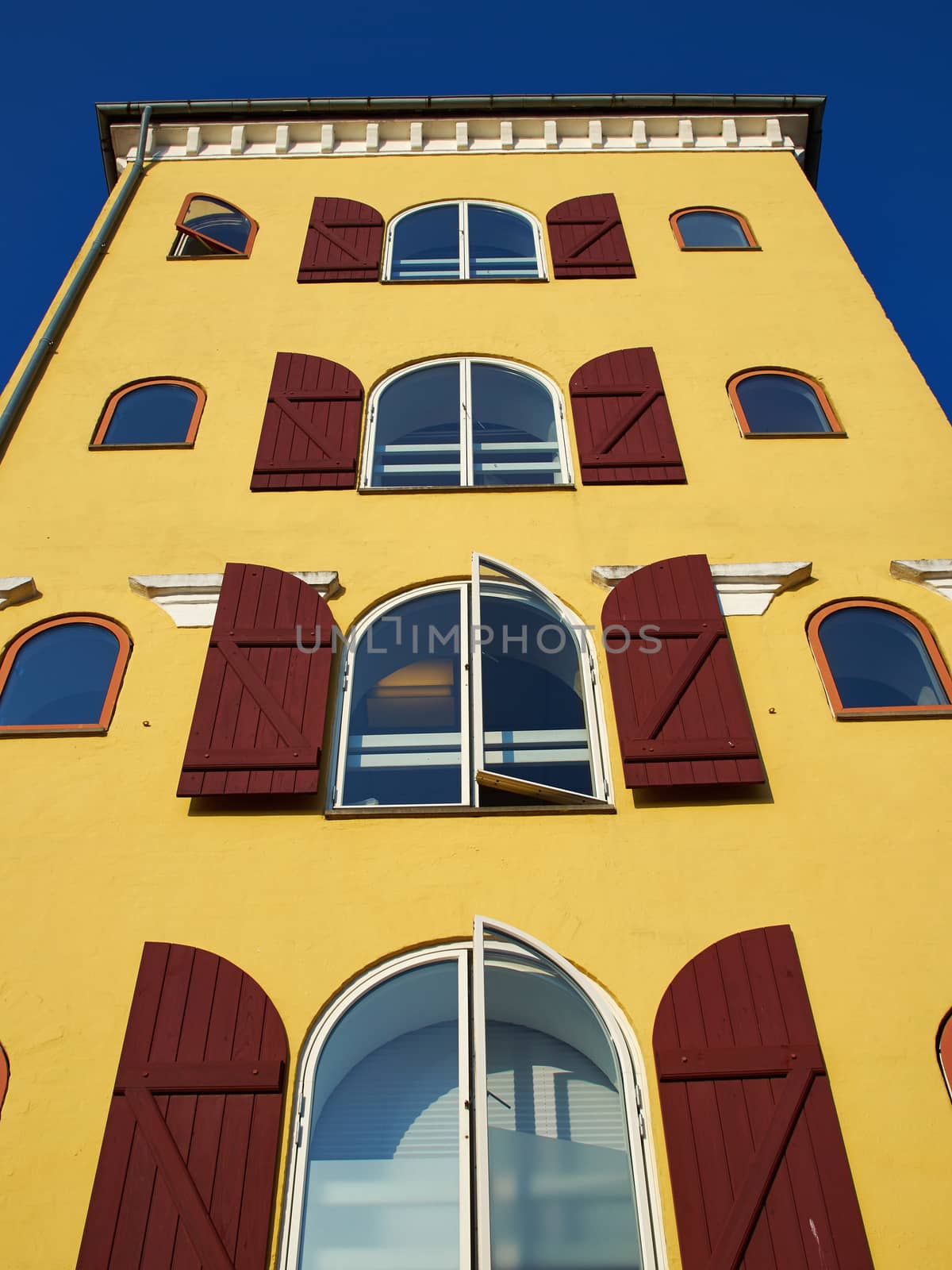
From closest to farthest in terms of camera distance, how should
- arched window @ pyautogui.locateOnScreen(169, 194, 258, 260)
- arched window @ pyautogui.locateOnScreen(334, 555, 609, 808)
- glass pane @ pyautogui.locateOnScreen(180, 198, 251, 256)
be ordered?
arched window @ pyautogui.locateOnScreen(334, 555, 609, 808) → arched window @ pyautogui.locateOnScreen(169, 194, 258, 260) → glass pane @ pyautogui.locateOnScreen(180, 198, 251, 256)

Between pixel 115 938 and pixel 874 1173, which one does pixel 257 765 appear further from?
pixel 874 1173

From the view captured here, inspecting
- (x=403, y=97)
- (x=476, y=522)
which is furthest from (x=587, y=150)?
(x=476, y=522)

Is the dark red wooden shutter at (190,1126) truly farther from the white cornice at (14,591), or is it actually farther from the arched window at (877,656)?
the arched window at (877,656)

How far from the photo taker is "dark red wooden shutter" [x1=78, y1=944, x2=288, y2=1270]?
5.06 metres

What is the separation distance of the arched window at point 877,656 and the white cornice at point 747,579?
317 mm

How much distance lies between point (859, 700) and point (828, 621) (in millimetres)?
747

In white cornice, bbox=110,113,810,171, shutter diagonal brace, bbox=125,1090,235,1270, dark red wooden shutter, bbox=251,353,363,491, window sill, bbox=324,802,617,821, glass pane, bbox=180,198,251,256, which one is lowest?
shutter diagonal brace, bbox=125,1090,235,1270

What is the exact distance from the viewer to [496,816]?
684 cm

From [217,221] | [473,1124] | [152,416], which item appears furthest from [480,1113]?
[217,221]

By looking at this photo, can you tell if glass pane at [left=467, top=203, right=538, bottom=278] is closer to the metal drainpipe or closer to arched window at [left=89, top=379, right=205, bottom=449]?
arched window at [left=89, top=379, right=205, bottom=449]

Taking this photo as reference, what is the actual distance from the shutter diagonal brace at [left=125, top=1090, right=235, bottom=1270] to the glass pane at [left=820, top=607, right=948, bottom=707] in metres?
4.86

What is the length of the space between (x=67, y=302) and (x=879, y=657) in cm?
803

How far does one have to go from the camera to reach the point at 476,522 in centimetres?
898

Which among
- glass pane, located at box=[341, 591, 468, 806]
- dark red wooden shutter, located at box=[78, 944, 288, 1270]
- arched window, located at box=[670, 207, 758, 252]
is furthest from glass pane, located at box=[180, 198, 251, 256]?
dark red wooden shutter, located at box=[78, 944, 288, 1270]
